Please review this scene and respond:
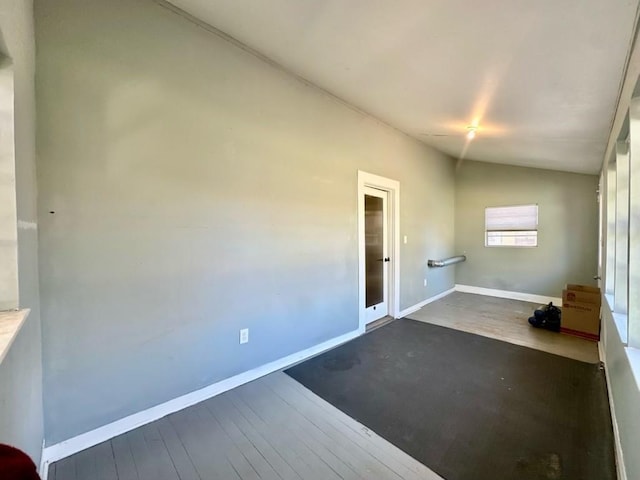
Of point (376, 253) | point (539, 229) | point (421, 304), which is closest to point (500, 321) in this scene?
point (421, 304)

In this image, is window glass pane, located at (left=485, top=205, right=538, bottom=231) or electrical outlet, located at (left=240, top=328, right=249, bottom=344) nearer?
electrical outlet, located at (left=240, top=328, right=249, bottom=344)

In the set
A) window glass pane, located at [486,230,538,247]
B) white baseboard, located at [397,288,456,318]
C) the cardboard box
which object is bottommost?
white baseboard, located at [397,288,456,318]

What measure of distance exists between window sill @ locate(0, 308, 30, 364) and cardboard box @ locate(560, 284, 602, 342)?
194 inches

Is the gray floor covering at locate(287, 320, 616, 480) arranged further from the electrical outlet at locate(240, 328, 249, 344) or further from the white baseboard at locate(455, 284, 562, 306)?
the white baseboard at locate(455, 284, 562, 306)

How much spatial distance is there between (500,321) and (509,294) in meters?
1.71

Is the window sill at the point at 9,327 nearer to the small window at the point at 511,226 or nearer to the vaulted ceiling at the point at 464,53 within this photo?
the vaulted ceiling at the point at 464,53

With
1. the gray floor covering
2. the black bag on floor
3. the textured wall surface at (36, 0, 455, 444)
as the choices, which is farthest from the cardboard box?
the textured wall surface at (36, 0, 455, 444)

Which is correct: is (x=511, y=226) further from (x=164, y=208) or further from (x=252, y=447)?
(x=164, y=208)

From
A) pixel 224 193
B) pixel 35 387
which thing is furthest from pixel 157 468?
pixel 224 193

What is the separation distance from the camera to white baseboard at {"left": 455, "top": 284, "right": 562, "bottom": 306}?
16.6ft

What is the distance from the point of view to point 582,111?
2.26 metres

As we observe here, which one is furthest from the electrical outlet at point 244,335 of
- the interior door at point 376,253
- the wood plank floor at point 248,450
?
the interior door at point 376,253

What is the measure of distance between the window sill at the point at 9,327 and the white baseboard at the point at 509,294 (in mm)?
6479

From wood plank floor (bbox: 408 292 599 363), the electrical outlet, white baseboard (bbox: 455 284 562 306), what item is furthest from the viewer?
white baseboard (bbox: 455 284 562 306)
